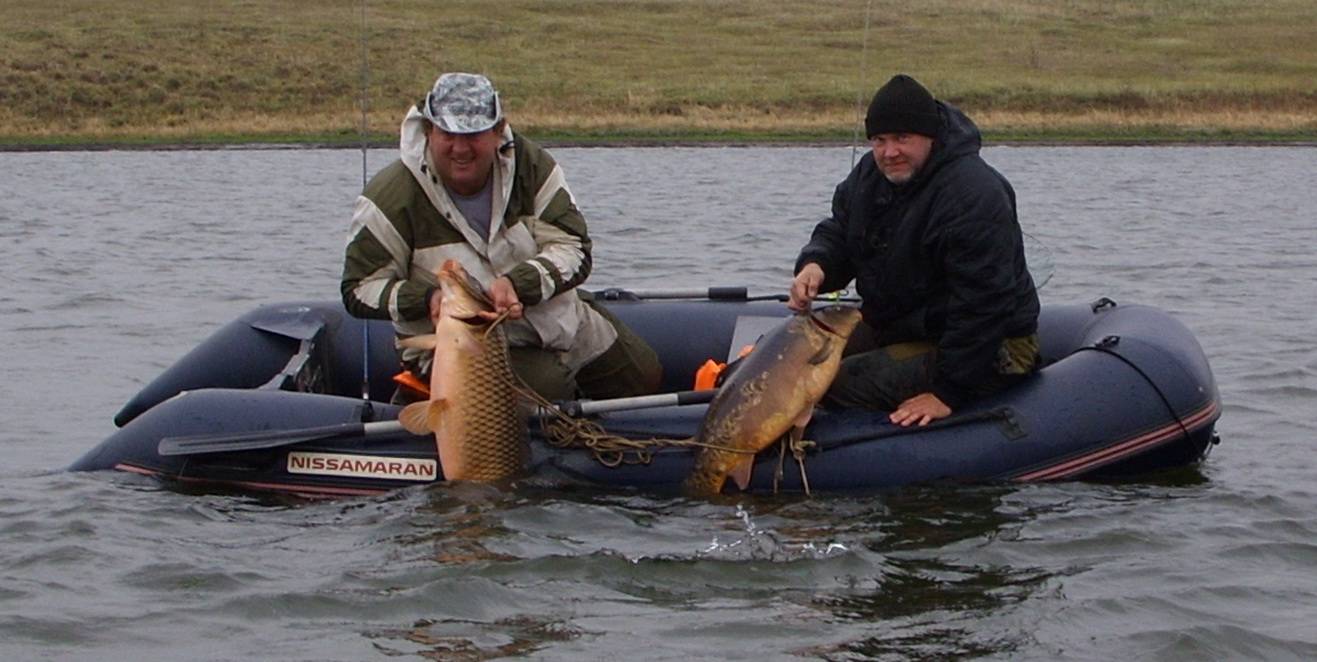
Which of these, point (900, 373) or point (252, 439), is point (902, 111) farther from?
point (252, 439)

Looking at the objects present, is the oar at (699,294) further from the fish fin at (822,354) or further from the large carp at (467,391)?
the large carp at (467,391)

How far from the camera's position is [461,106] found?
731 centimetres

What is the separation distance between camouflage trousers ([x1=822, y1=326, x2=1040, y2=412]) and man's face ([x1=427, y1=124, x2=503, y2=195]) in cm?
162

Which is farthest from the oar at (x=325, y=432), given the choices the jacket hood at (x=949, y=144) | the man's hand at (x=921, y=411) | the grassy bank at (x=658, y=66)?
the grassy bank at (x=658, y=66)

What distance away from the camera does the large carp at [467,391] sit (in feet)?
23.4

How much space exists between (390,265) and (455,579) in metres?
1.52

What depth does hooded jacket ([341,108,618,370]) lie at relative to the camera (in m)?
7.49

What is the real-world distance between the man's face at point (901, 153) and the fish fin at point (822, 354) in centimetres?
68

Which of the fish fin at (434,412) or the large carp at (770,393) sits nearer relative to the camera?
the fish fin at (434,412)

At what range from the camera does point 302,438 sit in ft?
24.9

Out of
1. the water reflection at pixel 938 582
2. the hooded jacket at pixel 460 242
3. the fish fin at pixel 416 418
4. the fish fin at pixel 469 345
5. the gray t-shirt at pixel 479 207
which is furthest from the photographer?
the gray t-shirt at pixel 479 207

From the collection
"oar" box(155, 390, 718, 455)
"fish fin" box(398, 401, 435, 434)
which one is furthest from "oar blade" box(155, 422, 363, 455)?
"fish fin" box(398, 401, 435, 434)

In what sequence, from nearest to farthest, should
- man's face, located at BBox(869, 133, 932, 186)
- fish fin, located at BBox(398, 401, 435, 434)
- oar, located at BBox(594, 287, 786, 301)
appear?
1. fish fin, located at BBox(398, 401, 435, 434)
2. man's face, located at BBox(869, 133, 932, 186)
3. oar, located at BBox(594, 287, 786, 301)

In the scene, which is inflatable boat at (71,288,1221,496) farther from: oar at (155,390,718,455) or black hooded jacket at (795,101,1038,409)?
black hooded jacket at (795,101,1038,409)
